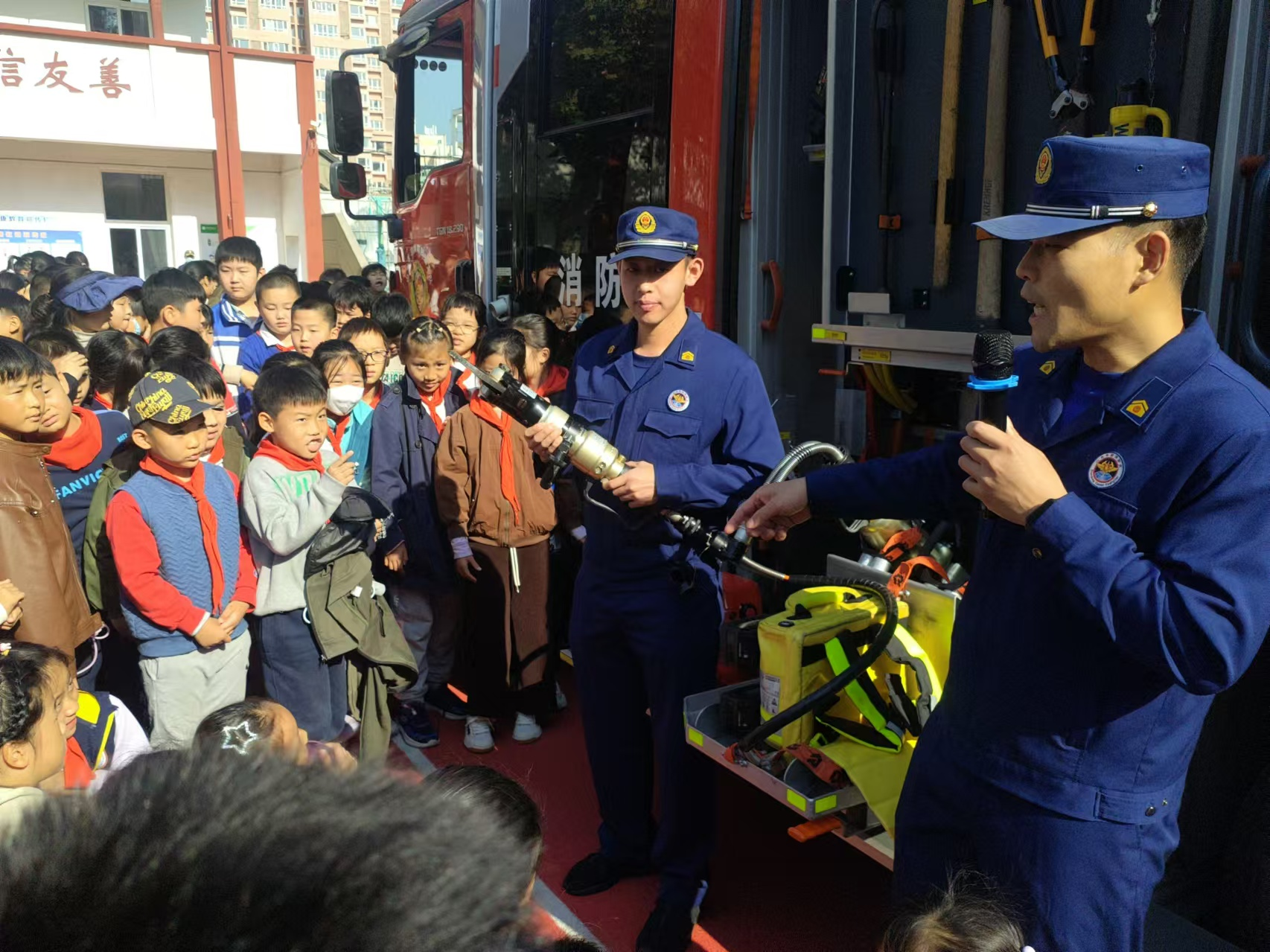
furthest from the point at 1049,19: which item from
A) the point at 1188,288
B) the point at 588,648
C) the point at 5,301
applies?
the point at 5,301

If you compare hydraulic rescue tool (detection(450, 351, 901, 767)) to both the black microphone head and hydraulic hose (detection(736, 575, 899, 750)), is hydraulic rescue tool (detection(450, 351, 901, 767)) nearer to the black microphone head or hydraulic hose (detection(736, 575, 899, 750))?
hydraulic hose (detection(736, 575, 899, 750))

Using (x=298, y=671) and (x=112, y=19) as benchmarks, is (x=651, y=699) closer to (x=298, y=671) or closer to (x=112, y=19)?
(x=298, y=671)

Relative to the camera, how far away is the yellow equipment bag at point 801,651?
95.3 inches

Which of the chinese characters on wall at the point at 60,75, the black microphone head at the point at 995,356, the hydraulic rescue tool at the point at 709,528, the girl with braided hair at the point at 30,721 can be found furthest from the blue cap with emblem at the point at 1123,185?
the chinese characters on wall at the point at 60,75

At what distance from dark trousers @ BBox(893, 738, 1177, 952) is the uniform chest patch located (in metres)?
0.52

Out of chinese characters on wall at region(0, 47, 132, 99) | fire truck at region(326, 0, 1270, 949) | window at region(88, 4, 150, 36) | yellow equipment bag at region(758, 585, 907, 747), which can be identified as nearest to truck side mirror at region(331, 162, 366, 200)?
fire truck at region(326, 0, 1270, 949)

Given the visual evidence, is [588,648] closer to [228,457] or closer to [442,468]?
[442,468]

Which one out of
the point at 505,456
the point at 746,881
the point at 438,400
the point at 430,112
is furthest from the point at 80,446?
the point at 430,112

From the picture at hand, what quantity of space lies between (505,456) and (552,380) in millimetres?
853

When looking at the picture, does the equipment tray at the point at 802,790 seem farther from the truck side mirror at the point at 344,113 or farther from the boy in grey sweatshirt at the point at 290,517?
the truck side mirror at the point at 344,113

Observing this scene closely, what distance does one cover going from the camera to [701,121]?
3.55 meters

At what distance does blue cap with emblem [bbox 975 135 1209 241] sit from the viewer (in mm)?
1486

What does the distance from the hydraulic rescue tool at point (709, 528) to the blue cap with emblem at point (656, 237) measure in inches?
19.7

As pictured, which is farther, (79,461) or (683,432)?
(79,461)
